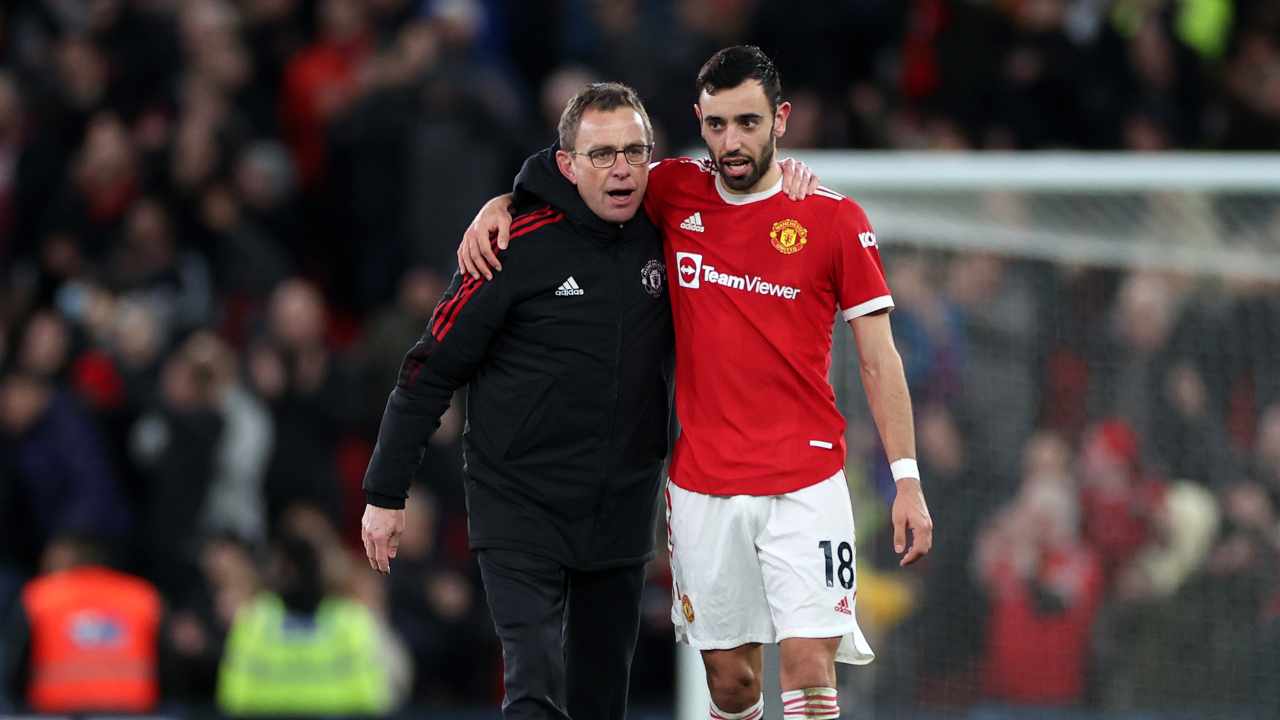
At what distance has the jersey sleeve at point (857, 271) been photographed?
613 centimetres

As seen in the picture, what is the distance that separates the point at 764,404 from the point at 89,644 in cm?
594

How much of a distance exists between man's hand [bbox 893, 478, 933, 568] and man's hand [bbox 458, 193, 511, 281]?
1381mm

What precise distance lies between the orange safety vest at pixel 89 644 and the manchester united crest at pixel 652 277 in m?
5.54

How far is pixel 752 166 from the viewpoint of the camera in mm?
6121

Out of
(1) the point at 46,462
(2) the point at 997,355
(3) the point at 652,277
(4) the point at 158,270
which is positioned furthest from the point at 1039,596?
(4) the point at 158,270

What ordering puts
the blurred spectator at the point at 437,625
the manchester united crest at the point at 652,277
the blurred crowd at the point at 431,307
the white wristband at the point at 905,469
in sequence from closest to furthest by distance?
1. the white wristband at the point at 905,469
2. the manchester united crest at the point at 652,277
3. the blurred crowd at the point at 431,307
4. the blurred spectator at the point at 437,625

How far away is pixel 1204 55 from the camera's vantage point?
13164 millimetres

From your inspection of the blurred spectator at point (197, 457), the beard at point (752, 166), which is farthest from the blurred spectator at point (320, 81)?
the beard at point (752, 166)

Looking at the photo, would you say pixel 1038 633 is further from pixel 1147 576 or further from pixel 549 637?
pixel 549 637

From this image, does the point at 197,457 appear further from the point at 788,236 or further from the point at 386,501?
the point at 788,236

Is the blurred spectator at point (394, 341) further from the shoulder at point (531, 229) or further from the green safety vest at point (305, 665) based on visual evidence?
the shoulder at point (531, 229)

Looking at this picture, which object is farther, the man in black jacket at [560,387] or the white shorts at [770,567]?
the man in black jacket at [560,387]

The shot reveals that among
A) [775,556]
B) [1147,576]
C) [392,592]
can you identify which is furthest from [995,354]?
[775,556]

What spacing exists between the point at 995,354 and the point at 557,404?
4.24 m
